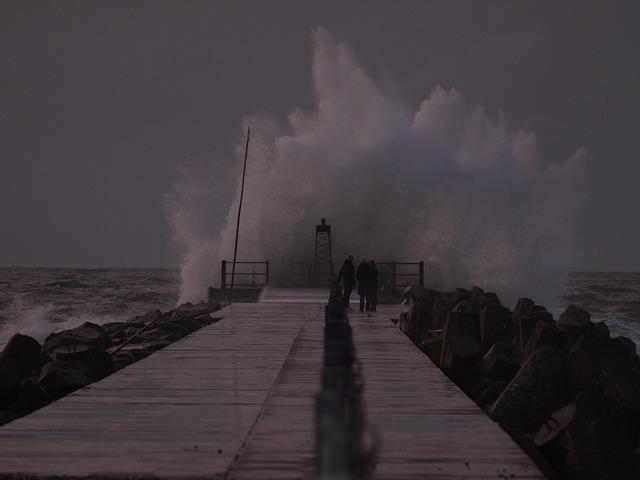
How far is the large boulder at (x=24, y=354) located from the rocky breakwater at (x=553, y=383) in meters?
5.09

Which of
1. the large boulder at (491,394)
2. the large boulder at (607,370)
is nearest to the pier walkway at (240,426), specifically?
the large boulder at (491,394)

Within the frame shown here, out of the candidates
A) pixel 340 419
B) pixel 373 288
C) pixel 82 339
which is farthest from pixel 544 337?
pixel 373 288

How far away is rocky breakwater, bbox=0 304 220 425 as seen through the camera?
7684mm

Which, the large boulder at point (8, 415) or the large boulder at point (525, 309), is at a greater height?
the large boulder at point (525, 309)

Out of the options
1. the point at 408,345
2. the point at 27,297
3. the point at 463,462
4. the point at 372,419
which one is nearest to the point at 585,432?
the point at 463,462

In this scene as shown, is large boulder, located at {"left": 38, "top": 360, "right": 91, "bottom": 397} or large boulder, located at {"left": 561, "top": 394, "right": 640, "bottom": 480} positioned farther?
large boulder, located at {"left": 38, "top": 360, "right": 91, "bottom": 397}

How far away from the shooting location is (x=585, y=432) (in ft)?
15.3

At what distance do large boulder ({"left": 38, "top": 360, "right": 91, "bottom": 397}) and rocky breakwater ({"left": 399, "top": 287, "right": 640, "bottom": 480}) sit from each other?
4170 mm

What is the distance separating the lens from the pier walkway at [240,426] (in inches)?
163

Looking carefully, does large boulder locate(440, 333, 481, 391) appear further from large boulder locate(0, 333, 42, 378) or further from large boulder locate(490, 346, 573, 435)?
large boulder locate(0, 333, 42, 378)

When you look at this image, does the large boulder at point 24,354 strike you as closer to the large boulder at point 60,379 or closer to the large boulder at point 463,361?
the large boulder at point 60,379

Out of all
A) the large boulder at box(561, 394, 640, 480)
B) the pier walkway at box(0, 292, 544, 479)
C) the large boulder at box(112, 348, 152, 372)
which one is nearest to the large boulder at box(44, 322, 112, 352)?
the large boulder at box(112, 348, 152, 372)

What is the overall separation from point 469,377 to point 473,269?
27.7 metres

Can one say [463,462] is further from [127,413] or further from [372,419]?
[127,413]
